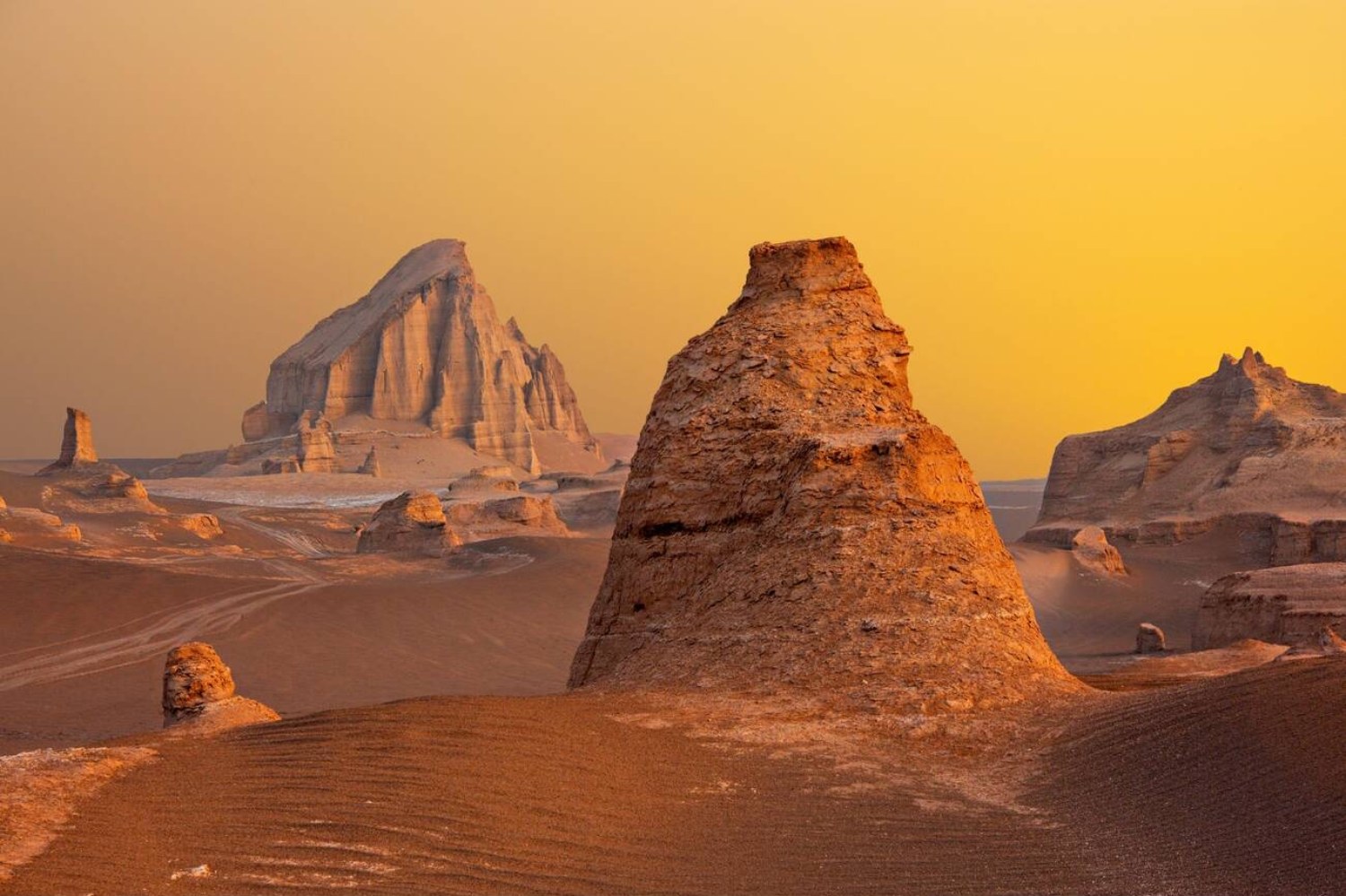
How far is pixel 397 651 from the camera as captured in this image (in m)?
32.3

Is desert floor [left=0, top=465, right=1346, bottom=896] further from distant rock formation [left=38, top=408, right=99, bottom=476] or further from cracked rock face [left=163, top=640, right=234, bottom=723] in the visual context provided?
distant rock formation [left=38, top=408, right=99, bottom=476]

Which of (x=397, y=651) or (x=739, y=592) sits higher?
(x=739, y=592)

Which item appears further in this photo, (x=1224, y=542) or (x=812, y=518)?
(x=1224, y=542)

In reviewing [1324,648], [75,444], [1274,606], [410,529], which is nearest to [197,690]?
[1324,648]

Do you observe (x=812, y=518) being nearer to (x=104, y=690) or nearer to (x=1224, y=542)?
(x=104, y=690)

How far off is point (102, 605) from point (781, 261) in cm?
2365

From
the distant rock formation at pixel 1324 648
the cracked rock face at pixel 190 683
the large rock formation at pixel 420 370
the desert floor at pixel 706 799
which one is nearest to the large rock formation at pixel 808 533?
the desert floor at pixel 706 799

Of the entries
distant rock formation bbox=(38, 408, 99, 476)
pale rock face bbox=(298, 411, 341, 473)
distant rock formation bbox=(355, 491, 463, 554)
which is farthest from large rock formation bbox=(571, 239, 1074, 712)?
pale rock face bbox=(298, 411, 341, 473)

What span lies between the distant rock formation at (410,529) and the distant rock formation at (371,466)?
54.4 m

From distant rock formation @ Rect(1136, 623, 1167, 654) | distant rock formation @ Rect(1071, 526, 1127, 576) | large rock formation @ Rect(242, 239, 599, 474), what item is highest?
large rock formation @ Rect(242, 239, 599, 474)

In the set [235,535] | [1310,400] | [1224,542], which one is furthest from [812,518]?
[235,535]

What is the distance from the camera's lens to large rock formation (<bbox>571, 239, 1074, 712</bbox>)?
40.0ft

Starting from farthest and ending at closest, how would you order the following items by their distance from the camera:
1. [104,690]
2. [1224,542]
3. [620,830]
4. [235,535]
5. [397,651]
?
[235,535] → [1224,542] → [397,651] → [104,690] → [620,830]

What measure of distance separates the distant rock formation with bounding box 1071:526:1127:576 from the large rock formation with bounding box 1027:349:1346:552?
1.26 m
